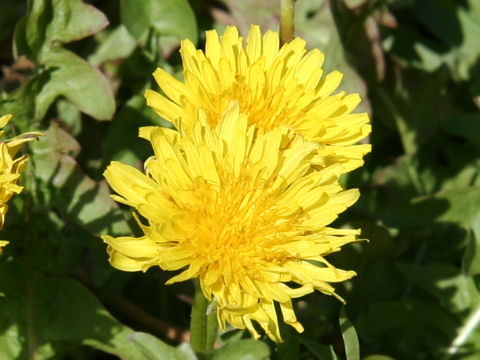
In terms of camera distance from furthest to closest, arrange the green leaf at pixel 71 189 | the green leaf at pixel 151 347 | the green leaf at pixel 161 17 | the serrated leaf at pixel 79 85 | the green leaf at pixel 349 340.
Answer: the green leaf at pixel 161 17
the serrated leaf at pixel 79 85
the green leaf at pixel 71 189
the green leaf at pixel 349 340
the green leaf at pixel 151 347

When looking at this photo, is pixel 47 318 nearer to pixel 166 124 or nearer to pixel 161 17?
pixel 166 124

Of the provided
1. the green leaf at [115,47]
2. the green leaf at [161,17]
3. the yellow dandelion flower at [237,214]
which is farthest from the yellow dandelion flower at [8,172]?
the green leaf at [115,47]

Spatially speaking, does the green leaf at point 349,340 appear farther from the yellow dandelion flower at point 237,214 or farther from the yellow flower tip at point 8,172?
the yellow flower tip at point 8,172

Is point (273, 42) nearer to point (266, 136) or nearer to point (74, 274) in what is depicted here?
point (266, 136)

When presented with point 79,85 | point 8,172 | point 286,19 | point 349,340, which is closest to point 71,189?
point 79,85

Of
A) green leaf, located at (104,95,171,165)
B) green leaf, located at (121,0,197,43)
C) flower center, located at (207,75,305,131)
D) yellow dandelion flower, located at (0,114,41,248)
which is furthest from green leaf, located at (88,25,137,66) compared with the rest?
yellow dandelion flower, located at (0,114,41,248)

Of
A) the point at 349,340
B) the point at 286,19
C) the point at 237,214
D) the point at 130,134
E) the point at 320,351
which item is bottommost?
the point at 320,351
